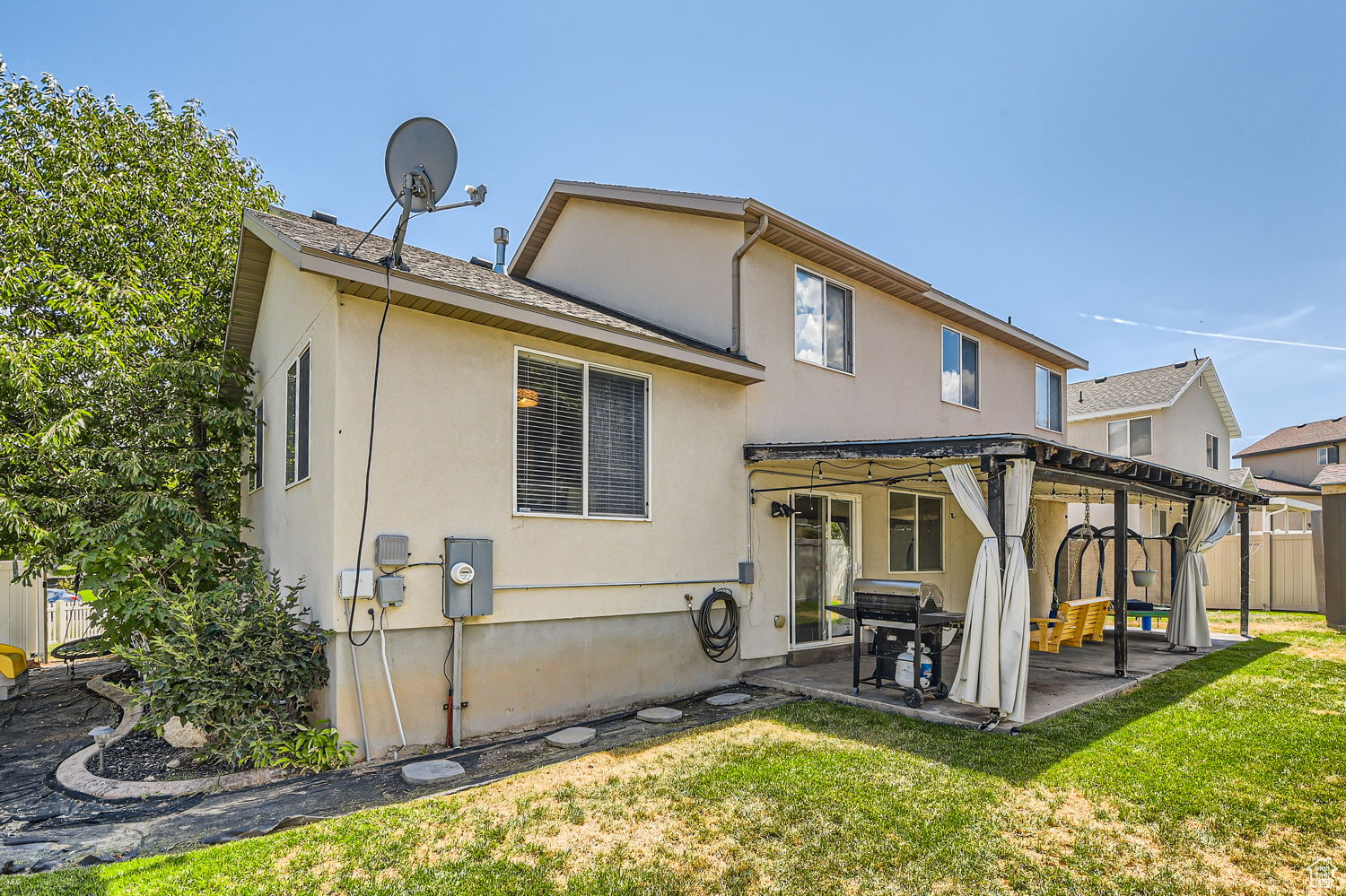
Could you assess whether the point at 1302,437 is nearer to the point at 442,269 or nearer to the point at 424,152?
the point at 442,269

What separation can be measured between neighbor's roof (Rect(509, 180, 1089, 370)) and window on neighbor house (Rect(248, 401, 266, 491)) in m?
5.03

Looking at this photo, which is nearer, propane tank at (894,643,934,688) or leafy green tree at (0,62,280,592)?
propane tank at (894,643,934,688)

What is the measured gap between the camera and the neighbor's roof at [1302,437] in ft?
101

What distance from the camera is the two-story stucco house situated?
5758 millimetres

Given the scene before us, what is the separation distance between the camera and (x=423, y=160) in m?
6.12

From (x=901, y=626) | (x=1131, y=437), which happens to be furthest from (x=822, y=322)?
(x=1131, y=437)

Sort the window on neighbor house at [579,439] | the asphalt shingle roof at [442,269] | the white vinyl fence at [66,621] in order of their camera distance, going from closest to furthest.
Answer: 1. the asphalt shingle roof at [442,269]
2. the window on neighbor house at [579,439]
3. the white vinyl fence at [66,621]

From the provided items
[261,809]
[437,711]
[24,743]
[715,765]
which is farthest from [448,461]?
[24,743]

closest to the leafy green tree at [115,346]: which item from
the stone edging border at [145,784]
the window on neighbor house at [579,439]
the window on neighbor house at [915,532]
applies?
the stone edging border at [145,784]

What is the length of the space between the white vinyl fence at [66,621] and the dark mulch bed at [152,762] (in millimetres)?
6603

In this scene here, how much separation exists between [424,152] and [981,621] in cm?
626

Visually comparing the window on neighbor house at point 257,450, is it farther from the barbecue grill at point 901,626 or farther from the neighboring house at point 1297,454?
the neighboring house at point 1297,454

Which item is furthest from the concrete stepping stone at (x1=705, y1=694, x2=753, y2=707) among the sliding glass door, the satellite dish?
the satellite dish

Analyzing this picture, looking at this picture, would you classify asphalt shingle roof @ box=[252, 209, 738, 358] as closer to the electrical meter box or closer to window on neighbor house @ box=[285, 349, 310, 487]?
window on neighbor house @ box=[285, 349, 310, 487]
